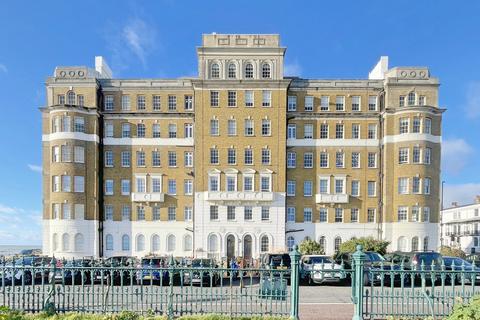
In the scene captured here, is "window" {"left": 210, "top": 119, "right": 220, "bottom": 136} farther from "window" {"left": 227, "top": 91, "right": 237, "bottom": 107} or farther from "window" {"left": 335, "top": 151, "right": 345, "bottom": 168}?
"window" {"left": 335, "top": 151, "right": 345, "bottom": 168}

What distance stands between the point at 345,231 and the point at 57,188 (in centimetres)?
3073

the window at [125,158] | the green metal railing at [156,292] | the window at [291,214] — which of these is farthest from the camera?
the window at [125,158]

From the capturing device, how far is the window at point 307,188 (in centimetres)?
3365

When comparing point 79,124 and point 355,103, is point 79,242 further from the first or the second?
point 355,103

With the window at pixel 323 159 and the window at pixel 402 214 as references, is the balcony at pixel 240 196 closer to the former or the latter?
the window at pixel 323 159

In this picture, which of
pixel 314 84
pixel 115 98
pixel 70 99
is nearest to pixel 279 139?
pixel 314 84

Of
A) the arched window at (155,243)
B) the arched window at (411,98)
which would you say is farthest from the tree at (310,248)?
the arched window at (411,98)

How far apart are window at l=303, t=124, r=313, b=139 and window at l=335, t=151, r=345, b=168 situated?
11.4 ft

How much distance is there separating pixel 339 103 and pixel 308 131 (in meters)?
4.76

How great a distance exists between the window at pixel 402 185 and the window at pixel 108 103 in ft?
106

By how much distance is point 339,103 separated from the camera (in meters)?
34.3

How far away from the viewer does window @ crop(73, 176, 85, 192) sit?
31.8 metres

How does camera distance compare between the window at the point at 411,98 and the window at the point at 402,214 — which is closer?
the window at the point at 402,214

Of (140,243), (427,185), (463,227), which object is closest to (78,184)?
(140,243)
